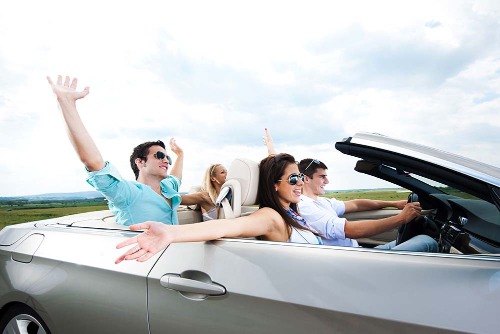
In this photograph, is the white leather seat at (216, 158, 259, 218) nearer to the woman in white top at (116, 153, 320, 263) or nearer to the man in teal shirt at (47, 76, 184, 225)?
the woman in white top at (116, 153, 320, 263)

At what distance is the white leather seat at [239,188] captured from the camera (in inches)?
77.9

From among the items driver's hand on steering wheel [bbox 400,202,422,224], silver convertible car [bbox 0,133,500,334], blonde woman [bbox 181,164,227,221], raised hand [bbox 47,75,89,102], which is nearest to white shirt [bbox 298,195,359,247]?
driver's hand on steering wheel [bbox 400,202,422,224]

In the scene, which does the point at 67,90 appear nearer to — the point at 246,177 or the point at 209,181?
the point at 246,177

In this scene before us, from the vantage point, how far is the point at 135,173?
10.6 ft

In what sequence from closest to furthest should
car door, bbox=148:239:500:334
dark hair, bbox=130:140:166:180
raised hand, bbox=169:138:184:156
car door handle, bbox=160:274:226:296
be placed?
car door, bbox=148:239:500:334 → car door handle, bbox=160:274:226:296 → dark hair, bbox=130:140:166:180 → raised hand, bbox=169:138:184:156

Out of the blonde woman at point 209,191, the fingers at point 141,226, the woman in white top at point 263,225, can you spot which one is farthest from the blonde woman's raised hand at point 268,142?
the fingers at point 141,226

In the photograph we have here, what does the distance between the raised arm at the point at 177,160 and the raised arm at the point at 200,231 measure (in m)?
1.75

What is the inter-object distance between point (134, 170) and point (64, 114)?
109cm

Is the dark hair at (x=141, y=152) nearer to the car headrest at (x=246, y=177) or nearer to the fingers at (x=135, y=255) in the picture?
the car headrest at (x=246, y=177)

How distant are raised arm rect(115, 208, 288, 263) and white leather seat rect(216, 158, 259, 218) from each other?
155 mm

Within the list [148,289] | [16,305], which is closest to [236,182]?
[148,289]

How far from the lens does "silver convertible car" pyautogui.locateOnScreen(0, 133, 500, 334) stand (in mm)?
1214

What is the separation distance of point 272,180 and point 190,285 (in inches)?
31.2

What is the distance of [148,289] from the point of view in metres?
1.67
